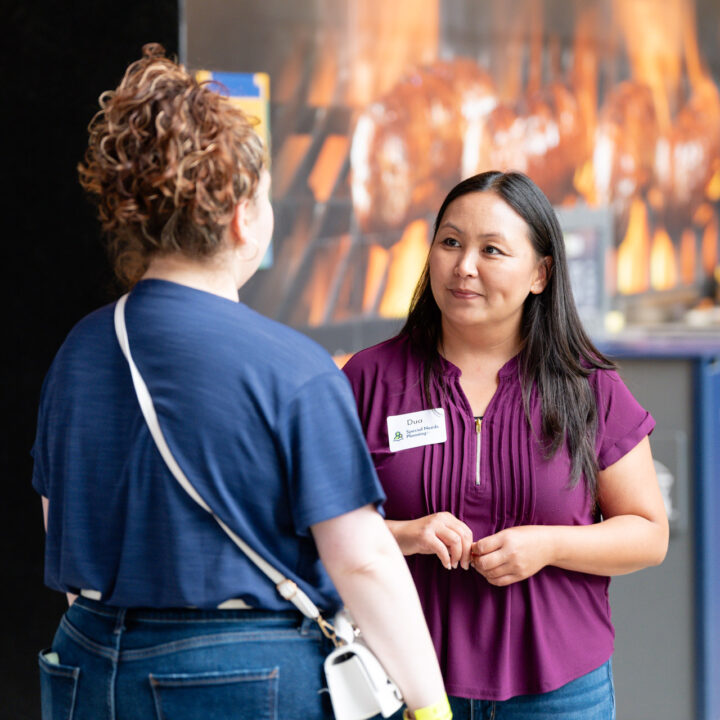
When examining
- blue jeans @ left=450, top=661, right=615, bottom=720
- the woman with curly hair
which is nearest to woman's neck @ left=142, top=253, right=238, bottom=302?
the woman with curly hair

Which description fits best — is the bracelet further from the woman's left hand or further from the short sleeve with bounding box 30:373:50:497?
the short sleeve with bounding box 30:373:50:497

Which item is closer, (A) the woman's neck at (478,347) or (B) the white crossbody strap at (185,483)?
(B) the white crossbody strap at (185,483)

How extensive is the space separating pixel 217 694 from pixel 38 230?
2.06 metres

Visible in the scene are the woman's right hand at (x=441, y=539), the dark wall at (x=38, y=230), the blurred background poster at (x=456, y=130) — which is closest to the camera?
the woman's right hand at (x=441, y=539)

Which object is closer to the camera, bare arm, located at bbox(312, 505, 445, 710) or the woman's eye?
bare arm, located at bbox(312, 505, 445, 710)

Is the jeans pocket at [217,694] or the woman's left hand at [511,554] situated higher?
the woman's left hand at [511,554]

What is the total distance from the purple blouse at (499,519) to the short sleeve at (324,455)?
45cm

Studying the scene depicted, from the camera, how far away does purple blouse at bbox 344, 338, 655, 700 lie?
1782mm

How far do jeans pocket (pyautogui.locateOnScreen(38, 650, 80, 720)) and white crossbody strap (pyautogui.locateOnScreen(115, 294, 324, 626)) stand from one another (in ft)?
1.00

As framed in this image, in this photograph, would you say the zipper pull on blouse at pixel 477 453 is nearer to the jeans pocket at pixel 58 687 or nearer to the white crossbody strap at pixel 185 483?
the white crossbody strap at pixel 185 483

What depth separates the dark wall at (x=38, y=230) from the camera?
2.93m

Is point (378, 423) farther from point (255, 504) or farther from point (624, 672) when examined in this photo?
point (624, 672)

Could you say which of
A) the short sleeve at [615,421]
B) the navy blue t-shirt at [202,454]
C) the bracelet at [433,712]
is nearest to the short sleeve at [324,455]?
the navy blue t-shirt at [202,454]

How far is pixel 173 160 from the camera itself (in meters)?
1.32
